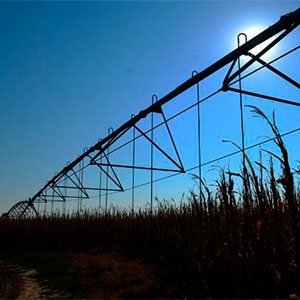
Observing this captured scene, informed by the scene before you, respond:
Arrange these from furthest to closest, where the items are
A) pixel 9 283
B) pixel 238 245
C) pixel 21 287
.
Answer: pixel 9 283
pixel 21 287
pixel 238 245

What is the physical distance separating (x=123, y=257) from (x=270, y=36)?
7078 mm

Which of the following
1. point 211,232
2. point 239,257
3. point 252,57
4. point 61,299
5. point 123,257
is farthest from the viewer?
point 123,257

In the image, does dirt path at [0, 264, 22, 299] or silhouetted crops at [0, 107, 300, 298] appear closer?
silhouetted crops at [0, 107, 300, 298]

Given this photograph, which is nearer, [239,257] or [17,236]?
[239,257]

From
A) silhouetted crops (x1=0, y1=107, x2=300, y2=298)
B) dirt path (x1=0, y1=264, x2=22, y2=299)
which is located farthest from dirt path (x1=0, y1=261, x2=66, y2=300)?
silhouetted crops (x1=0, y1=107, x2=300, y2=298)

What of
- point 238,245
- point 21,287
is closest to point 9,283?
point 21,287

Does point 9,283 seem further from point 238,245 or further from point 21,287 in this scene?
point 238,245

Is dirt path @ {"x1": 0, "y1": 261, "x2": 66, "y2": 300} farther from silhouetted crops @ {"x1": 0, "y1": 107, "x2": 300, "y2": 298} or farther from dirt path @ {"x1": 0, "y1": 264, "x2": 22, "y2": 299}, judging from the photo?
silhouetted crops @ {"x1": 0, "y1": 107, "x2": 300, "y2": 298}

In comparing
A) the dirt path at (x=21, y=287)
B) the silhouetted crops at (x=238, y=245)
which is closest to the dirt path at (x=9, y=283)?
the dirt path at (x=21, y=287)

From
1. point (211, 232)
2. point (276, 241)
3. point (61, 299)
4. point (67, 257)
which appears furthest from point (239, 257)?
point (67, 257)

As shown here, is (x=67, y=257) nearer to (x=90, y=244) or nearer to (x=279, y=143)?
(x=90, y=244)

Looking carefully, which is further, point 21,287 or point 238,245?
point 21,287

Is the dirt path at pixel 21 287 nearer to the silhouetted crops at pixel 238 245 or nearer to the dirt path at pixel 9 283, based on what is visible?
the dirt path at pixel 9 283

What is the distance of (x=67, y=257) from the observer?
9938 mm
